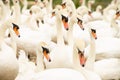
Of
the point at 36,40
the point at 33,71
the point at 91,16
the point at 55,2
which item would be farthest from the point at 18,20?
the point at 55,2

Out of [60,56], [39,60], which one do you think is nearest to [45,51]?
[39,60]

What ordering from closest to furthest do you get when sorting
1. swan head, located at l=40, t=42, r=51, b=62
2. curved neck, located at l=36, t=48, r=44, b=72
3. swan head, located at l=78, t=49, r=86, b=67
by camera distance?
swan head, located at l=78, t=49, r=86, b=67
swan head, located at l=40, t=42, r=51, b=62
curved neck, located at l=36, t=48, r=44, b=72

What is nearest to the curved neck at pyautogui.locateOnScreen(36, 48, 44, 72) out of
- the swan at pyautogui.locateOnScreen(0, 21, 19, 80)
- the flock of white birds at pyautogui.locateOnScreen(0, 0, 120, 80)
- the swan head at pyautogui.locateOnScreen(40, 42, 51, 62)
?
the flock of white birds at pyautogui.locateOnScreen(0, 0, 120, 80)

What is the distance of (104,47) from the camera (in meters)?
10.7

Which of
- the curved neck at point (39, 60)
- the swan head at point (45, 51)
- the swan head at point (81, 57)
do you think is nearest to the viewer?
the swan head at point (81, 57)

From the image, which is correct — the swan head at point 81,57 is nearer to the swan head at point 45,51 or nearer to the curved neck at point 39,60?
the swan head at point 45,51

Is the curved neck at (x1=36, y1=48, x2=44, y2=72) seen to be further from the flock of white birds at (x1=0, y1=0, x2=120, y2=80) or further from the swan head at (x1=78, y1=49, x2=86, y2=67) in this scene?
the swan head at (x1=78, y1=49, x2=86, y2=67)

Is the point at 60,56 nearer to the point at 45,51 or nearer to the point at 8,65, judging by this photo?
the point at 45,51

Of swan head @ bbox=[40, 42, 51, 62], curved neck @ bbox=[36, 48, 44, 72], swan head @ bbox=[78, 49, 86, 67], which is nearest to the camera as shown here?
swan head @ bbox=[78, 49, 86, 67]

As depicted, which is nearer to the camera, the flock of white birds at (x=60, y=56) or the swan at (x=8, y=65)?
the flock of white birds at (x=60, y=56)

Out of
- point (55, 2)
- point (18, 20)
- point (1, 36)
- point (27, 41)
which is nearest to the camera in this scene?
point (1, 36)

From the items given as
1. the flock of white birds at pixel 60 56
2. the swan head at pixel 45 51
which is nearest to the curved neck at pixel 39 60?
the flock of white birds at pixel 60 56

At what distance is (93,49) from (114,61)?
2.07ft

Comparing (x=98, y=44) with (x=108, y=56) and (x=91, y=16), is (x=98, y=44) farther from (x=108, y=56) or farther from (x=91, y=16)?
(x=91, y=16)
